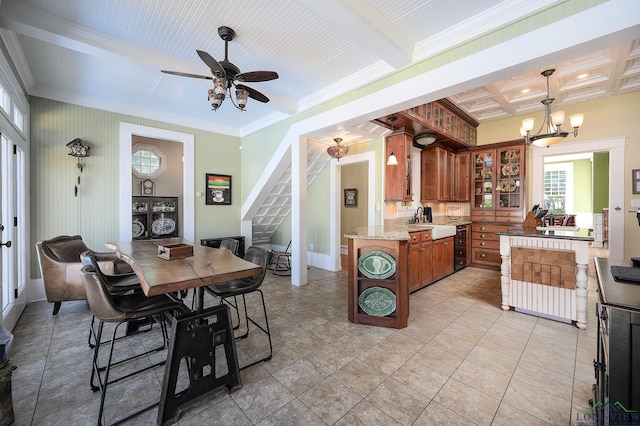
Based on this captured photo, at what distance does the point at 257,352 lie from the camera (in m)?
2.30

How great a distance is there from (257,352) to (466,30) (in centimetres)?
340

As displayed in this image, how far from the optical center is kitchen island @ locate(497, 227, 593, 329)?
2766 millimetres

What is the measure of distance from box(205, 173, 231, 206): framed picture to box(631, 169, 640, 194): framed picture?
705 centimetres

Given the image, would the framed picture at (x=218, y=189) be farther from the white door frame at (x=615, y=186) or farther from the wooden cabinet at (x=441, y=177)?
the white door frame at (x=615, y=186)

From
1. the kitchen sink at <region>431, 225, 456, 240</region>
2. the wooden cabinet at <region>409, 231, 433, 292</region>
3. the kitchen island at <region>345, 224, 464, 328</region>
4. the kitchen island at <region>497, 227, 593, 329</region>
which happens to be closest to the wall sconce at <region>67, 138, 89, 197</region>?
the kitchen island at <region>345, 224, 464, 328</region>

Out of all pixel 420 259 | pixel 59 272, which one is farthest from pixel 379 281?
pixel 59 272

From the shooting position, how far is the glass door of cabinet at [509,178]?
5.21 metres

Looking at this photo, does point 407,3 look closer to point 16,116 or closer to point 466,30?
point 466,30

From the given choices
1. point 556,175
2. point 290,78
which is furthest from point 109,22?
point 556,175

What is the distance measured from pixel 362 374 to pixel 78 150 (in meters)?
4.79

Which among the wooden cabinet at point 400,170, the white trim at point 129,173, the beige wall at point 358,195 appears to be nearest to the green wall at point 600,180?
the beige wall at point 358,195

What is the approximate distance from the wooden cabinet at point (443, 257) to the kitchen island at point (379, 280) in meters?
1.68

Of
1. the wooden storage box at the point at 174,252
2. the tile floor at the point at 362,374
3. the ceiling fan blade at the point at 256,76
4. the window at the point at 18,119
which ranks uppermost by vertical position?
the ceiling fan blade at the point at 256,76

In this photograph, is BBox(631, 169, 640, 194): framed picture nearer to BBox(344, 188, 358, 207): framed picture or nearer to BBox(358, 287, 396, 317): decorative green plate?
BBox(358, 287, 396, 317): decorative green plate
